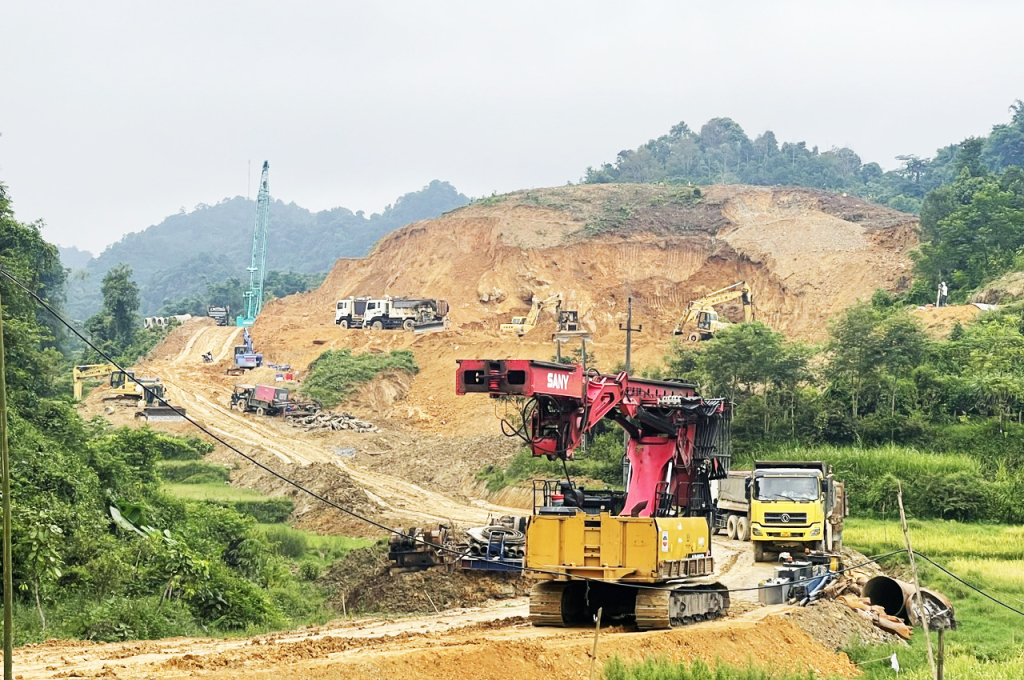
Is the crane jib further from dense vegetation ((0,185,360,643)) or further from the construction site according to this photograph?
dense vegetation ((0,185,360,643))

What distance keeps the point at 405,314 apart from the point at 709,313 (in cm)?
2194

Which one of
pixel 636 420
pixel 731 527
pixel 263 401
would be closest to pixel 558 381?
pixel 636 420

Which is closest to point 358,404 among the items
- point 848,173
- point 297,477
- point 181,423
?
point 181,423

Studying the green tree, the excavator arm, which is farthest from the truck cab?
the green tree

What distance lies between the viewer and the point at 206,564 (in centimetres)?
2625

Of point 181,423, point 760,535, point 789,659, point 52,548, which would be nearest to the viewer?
point 789,659

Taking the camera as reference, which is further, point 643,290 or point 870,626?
point 643,290

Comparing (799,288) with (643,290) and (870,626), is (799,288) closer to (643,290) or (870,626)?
(643,290)

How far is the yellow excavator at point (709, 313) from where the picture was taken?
77.9 meters

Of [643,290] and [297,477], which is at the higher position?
[643,290]

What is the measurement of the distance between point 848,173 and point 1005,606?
148782 millimetres

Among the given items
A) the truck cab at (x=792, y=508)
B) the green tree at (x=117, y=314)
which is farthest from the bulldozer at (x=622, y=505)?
the green tree at (x=117, y=314)

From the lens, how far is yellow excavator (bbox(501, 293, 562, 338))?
277 ft

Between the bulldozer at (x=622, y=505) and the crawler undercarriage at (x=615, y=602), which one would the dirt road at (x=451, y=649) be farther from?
the bulldozer at (x=622, y=505)
